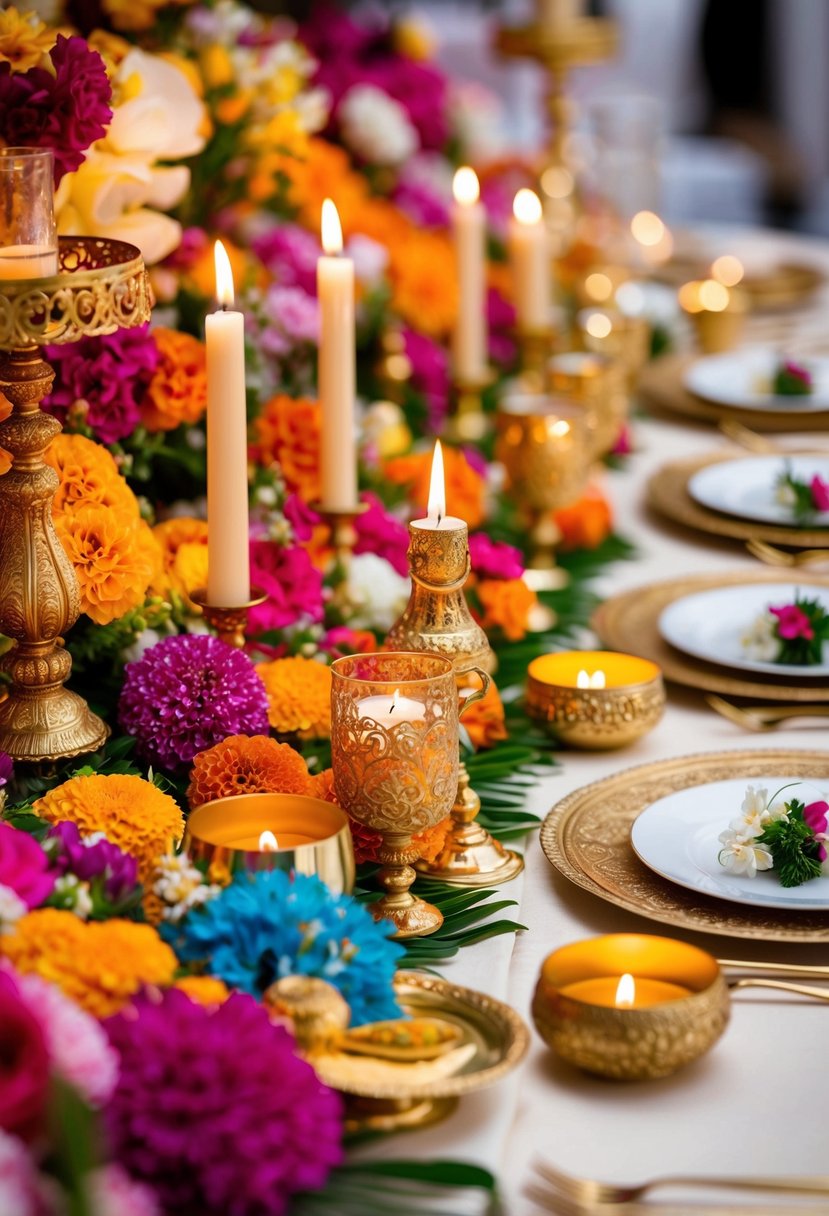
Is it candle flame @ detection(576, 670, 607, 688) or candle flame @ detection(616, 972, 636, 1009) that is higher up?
candle flame @ detection(576, 670, 607, 688)

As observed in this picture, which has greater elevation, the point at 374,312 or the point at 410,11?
the point at 410,11

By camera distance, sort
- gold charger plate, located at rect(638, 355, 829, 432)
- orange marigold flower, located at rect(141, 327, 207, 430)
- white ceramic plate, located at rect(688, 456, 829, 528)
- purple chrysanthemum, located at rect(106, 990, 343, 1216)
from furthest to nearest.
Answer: gold charger plate, located at rect(638, 355, 829, 432) → white ceramic plate, located at rect(688, 456, 829, 528) → orange marigold flower, located at rect(141, 327, 207, 430) → purple chrysanthemum, located at rect(106, 990, 343, 1216)

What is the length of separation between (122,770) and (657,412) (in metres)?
1.38

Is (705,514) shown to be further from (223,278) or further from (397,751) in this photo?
(397,751)

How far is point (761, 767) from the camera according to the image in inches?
47.5

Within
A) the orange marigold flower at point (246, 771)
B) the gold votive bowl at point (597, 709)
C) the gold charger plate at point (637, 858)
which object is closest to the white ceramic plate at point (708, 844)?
the gold charger plate at point (637, 858)

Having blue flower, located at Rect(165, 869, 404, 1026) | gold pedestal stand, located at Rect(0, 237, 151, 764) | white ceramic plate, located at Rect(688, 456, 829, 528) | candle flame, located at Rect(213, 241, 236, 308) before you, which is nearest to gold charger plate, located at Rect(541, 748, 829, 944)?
blue flower, located at Rect(165, 869, 404, 1026)

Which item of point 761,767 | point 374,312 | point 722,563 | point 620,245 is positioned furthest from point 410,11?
point 761,767

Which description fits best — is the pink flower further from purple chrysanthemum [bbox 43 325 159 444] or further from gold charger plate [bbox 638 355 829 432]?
purple chrysanthemum [bbox 43 325 159 444]

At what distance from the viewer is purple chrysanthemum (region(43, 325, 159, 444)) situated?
1.22 metres

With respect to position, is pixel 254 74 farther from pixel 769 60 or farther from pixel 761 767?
pixel 769 60

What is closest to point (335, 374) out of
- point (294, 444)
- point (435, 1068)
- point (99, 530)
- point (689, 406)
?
point (294, 444)

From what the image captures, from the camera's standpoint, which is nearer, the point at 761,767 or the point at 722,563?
the point at 761,767

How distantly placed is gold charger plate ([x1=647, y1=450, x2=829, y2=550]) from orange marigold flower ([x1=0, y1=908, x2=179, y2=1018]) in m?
1.06
